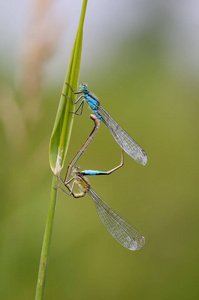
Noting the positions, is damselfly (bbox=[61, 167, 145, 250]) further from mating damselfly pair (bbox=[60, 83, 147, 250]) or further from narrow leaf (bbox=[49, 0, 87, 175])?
narrow leaf (bbox=[49, 0, 87, 175])

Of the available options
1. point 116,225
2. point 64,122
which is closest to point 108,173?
point 116,225

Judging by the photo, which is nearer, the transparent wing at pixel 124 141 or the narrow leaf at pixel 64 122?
the narrow leaf at pixel 64 122

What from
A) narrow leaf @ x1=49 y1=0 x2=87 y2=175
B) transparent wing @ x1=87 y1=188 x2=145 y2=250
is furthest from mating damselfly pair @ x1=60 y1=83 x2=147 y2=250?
narrow leaf @ x1=49 y1=0 x2=87 y2=175

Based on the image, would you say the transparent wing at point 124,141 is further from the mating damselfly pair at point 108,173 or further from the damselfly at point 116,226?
the damselfly at point 116,226

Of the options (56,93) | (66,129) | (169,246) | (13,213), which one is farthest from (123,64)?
(66,129)

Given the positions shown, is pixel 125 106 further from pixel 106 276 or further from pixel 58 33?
pixel 58 33

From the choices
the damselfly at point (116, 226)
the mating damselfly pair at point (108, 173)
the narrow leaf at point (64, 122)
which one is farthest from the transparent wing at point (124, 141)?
the narrow leaf at point (64, 122)

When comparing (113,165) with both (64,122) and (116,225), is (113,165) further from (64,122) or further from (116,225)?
(64,122)
